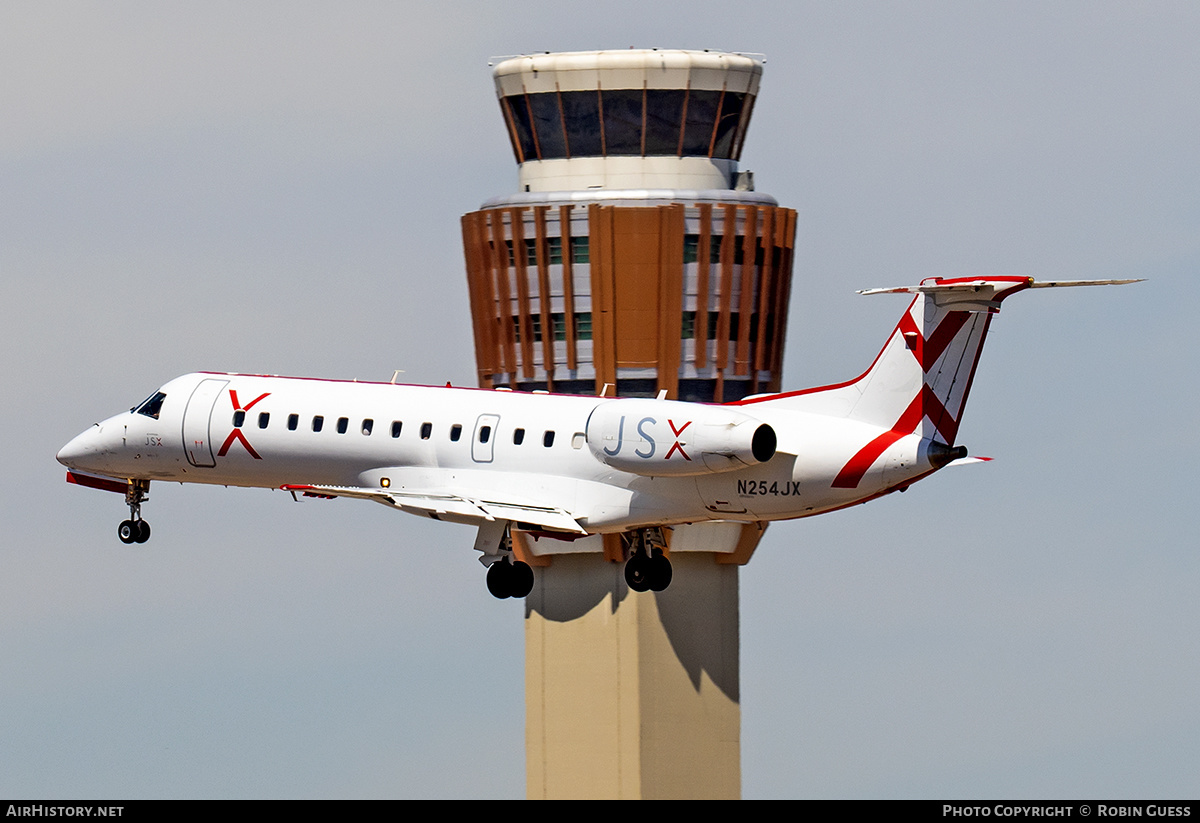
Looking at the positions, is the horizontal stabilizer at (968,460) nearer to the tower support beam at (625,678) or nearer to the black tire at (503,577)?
the black tire at (503,577)

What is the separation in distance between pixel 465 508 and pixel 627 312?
29.3 metres

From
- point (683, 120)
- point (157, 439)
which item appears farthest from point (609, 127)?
point (157, 439)

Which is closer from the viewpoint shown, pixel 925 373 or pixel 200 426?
pixel 925 373

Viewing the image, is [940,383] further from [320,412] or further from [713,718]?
→ [713,718]

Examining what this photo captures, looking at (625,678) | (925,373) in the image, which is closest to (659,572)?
(925,373)

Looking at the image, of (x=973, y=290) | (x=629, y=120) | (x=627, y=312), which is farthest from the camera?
(x=629, y=120)

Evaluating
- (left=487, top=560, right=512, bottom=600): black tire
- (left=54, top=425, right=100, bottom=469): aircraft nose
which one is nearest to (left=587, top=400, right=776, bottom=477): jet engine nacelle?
(left=487, top=560, right=512, bottom=600): black tire

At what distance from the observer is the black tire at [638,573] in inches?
2552

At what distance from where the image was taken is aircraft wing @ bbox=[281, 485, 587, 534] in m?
63.7

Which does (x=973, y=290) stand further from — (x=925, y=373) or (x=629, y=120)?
(x=629, y=120)

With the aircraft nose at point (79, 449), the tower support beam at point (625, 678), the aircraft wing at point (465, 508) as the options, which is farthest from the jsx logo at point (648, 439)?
the tower support beam at point (625, 678)

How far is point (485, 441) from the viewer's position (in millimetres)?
64750

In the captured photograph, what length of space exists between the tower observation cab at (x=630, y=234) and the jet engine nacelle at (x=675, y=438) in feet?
95.3

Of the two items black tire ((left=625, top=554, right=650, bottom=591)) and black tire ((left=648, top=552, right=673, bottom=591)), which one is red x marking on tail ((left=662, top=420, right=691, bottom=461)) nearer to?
black tire ((left=648, top=552, right=673, bottom=591))
